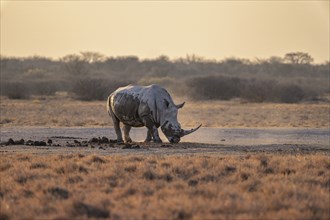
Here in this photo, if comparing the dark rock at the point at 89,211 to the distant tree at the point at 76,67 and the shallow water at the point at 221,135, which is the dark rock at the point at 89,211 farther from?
the distant tree at the point at 76,67

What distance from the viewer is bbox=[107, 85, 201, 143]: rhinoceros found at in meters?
22.8

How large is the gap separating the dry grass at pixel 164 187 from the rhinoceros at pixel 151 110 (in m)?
4.72

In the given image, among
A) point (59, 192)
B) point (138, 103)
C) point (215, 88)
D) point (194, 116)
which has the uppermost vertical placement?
point (138, 103)

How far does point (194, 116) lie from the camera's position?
42219 millimetres

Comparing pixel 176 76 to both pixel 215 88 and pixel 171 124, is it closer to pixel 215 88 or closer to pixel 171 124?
pixel 215 88

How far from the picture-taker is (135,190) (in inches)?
527

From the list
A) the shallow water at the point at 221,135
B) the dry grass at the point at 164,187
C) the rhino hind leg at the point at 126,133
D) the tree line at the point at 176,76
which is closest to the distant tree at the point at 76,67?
the tree line at the point at 176,76

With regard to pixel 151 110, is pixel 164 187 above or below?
below

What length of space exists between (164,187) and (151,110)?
9261 millimetres

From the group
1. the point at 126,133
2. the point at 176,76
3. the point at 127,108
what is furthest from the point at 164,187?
the point at 176,76

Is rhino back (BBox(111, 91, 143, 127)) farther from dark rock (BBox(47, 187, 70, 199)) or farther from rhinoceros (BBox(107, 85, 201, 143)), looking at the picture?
dark rock (BBox(47, 187, 70, 199))

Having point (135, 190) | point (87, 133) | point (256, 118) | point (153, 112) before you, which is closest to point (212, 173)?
point (135, 190)

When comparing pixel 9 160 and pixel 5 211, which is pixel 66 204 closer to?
pixel 5 211

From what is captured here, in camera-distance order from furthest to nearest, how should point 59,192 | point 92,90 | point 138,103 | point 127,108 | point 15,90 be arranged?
point 15,90 < point 92,90 < point 127,108 < point 138,103 < point 59,192
